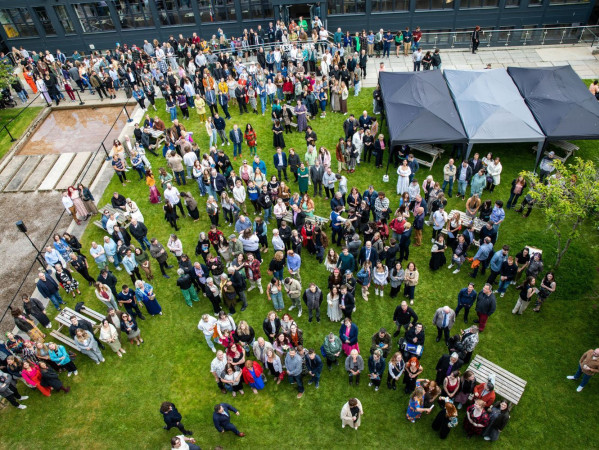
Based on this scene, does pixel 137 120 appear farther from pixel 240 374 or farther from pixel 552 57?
pixel 552 57

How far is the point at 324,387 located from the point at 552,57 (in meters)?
21.2

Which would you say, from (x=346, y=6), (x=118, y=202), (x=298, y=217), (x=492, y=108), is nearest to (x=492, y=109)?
(x=492, y=108)

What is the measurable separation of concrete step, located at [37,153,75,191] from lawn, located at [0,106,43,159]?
3.20 metres

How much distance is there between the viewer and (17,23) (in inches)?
1110

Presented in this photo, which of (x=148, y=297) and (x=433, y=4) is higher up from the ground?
(x=433, y=4)

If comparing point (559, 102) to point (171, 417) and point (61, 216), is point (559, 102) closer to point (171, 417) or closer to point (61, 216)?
point (171, 417)

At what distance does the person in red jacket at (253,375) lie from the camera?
1011cm

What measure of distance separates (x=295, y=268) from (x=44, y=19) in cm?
2609

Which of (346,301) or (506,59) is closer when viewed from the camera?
(346,301)

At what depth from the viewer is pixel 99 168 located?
1889 cm

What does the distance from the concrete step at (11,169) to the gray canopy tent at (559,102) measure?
20.9 metres

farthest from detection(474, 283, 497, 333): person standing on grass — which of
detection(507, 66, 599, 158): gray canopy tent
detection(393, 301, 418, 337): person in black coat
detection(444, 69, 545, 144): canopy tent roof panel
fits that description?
detection(507, 66, 599, 158): gray canopy tent

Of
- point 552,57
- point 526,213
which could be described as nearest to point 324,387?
point 526,213

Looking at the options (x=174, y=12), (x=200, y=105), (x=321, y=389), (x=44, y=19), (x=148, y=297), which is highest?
(x=44, y=19)
